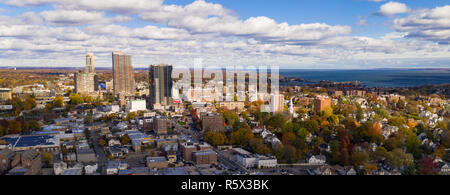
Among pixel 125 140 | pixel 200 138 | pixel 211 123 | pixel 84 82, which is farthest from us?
pixel 84 82

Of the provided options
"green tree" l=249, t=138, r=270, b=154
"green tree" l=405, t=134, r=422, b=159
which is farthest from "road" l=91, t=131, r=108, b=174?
"green tree" l=405, t=134, r=422, b=159

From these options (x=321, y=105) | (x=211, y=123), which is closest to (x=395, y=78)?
(x=321, y=105)

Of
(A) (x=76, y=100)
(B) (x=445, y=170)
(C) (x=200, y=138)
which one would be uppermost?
(A) (x=76, y=100)

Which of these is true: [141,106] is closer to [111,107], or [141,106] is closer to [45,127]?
[111,107]

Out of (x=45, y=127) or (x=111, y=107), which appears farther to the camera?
(x=111, y=107)

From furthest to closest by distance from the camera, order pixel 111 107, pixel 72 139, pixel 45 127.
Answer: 1. pixel 111 107
2. pixel 45 127
3. pixel 72 139

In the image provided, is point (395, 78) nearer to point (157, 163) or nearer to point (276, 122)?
point (276, 122)
